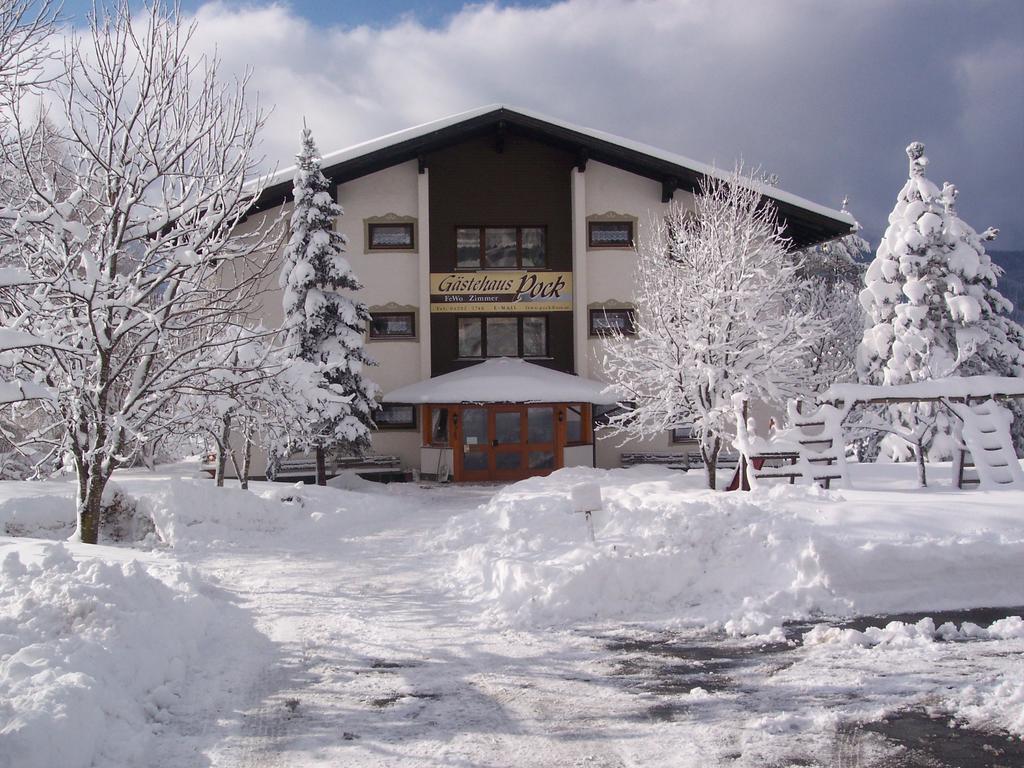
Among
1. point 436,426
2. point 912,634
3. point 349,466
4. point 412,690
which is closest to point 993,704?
point 912,634

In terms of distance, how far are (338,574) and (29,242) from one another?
18.0ft

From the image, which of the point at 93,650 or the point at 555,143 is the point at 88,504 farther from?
the point at 555,143

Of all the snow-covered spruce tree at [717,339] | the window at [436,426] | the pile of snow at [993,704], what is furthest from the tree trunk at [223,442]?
the pile of snow at [993,704]

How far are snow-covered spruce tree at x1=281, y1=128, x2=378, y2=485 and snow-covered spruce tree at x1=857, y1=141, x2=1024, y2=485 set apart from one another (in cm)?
1613

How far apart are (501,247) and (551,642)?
2009cm

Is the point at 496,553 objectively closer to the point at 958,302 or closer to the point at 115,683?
the point at 115,683

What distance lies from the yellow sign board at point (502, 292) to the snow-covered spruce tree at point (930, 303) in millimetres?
10109

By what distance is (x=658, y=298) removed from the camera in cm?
1762

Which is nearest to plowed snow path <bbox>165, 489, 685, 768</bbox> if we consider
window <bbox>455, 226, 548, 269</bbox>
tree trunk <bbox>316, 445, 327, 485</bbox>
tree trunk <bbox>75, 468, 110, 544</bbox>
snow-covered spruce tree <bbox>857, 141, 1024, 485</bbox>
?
tree trunk <bbox>75, 468, 110, 544</bbox>

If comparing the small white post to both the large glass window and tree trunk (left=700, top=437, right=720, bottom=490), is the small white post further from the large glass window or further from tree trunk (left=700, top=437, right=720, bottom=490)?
the large glass window

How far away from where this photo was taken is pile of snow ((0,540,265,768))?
444cm

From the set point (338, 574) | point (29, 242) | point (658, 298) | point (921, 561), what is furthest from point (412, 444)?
point (921, 561)

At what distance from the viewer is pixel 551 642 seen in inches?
284

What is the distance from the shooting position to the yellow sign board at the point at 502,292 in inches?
1013
